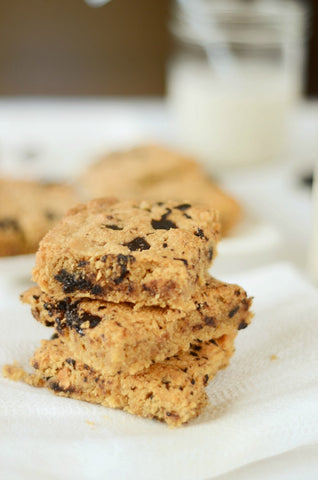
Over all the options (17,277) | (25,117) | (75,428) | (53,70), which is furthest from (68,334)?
(53,70)

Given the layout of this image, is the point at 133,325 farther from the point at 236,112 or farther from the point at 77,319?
the point at 236,112

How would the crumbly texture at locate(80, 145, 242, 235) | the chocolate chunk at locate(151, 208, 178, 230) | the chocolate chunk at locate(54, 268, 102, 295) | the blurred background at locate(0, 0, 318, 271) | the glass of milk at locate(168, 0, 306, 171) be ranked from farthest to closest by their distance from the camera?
the glass of milk at locate(168, 0, 306, 171) < the blurred background at locate(0, 0, 318, 271) < the crumbly texture at locate(80, 145, 242, 235) < the chocolate chunk at locate(151, 208, 178, 230) < the chocolate chunk at locate(54, 268, 102, 295)

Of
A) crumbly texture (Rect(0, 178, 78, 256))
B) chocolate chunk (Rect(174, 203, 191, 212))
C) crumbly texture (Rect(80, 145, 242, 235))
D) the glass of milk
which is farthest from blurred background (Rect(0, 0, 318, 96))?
chocolate chunk (Rect(174, 203, 191, 212))

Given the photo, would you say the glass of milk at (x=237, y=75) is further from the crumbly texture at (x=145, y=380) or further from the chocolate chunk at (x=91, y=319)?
the chocolate chunk at (x=91, y=319)

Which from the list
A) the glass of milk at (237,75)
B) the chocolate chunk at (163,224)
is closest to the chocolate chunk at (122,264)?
the chocolate chunk at (163,224)

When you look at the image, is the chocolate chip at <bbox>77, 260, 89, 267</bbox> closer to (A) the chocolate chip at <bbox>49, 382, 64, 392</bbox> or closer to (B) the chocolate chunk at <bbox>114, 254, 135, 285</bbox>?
(B) the chocolate chunk at <bbox>114, 254, 135, 285</bbox>

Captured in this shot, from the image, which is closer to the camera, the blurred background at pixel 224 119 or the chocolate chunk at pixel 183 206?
the chocolate chunk at pixel 183 206
